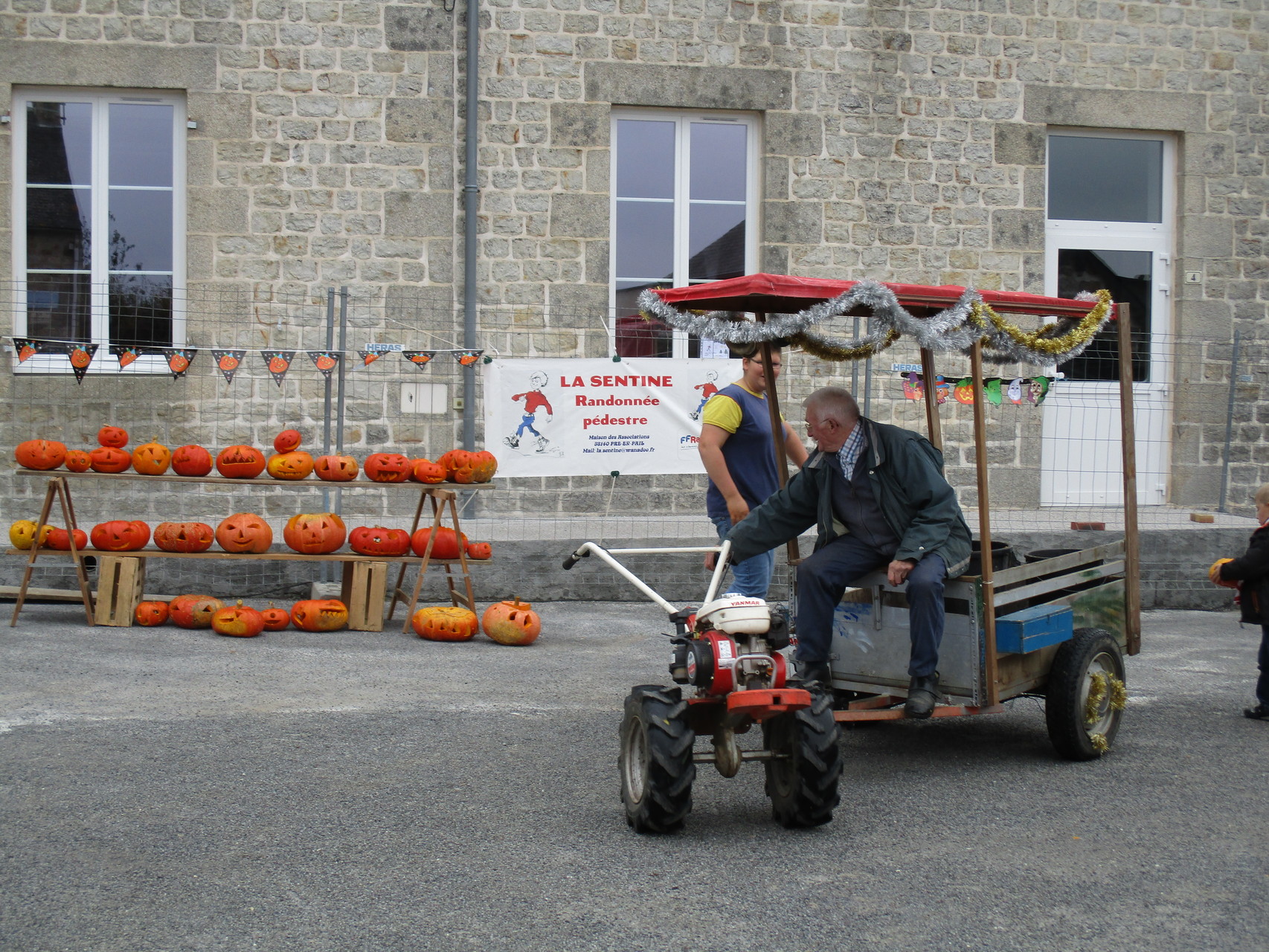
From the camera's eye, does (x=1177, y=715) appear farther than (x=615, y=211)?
No

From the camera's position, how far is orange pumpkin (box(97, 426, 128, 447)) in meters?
8.27

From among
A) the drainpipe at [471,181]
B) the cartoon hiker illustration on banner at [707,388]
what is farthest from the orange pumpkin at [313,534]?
the cartoon hiker illustration on banner at [707,388]

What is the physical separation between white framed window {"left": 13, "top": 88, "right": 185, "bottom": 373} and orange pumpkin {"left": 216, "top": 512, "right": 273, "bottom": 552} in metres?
2.88

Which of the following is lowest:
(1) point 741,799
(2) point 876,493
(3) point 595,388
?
(1) point 741,799

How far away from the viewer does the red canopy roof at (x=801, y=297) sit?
4.83 metres

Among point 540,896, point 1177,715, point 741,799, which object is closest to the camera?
point 540,896

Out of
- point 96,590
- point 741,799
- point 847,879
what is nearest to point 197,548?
point 96,590

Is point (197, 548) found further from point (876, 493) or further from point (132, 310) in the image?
point (876, 493)

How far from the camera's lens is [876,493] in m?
5.23

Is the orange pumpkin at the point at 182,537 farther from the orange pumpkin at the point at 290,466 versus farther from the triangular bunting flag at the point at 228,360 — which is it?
the triangular bunting flag at the point at 228,360

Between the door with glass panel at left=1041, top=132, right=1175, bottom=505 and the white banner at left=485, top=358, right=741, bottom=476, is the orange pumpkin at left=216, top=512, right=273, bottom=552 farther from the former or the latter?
the door with glass panel at left=1041, top=132, right=1175, bottom=505

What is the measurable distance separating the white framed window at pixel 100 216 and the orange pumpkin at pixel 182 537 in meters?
2.72

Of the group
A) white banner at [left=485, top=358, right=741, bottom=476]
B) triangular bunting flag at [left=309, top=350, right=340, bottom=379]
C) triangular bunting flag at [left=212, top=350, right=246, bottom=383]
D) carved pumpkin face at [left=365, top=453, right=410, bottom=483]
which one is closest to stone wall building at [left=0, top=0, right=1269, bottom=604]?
triangular bunting flag at [left=309, top=350, right=340, bottom=379]

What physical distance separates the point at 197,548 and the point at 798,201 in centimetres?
596
